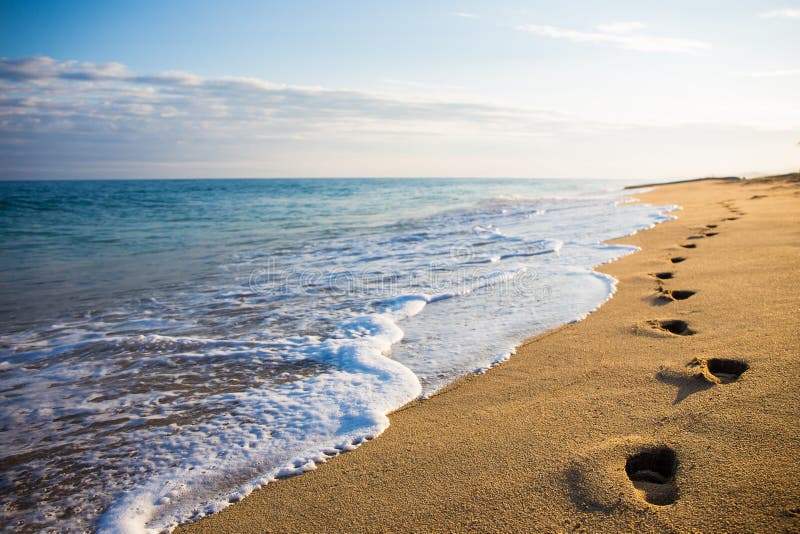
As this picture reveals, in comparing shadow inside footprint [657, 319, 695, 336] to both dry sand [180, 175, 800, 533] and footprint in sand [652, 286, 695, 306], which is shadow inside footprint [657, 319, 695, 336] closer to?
dry sand [180, 175, 800, 533]

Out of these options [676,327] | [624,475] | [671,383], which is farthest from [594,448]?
[676,327]

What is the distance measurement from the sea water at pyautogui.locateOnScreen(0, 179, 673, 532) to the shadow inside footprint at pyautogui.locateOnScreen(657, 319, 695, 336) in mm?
749

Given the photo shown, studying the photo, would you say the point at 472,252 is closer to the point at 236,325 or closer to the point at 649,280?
the point at 649,280

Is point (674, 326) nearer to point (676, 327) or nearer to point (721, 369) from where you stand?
point (676, 327)

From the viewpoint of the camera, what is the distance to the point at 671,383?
8.68 feet

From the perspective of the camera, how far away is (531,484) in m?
1.93

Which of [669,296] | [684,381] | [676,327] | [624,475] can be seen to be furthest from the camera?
[669,296]

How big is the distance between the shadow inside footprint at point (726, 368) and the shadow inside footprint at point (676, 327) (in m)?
0.71

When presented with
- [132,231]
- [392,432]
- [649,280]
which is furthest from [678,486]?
[132,231]

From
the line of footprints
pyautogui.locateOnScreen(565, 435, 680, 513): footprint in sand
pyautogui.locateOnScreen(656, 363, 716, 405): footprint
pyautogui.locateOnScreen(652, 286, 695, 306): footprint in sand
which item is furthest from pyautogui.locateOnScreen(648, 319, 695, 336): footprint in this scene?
pyautogui.locateOnScreen(565, 435, 680, 513): footprint in sand

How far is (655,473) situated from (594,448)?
256mm

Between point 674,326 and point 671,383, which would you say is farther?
point 674,326

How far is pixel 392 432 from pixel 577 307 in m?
2.79

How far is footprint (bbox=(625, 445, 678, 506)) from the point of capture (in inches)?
69.7
